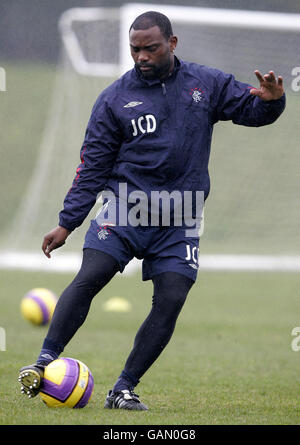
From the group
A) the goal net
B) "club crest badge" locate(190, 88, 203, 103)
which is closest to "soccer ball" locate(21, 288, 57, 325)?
"club crest badge" locate(190, 88, 203, 103)

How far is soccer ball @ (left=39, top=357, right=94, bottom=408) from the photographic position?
472cm

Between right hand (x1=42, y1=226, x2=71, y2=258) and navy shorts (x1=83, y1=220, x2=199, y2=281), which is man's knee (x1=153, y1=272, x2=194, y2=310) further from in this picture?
right hand (x1=42, y1=226, x2=71, y2=258)

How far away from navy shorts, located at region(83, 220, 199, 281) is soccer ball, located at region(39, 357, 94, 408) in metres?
0.63

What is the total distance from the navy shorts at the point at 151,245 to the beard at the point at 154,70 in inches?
33.9

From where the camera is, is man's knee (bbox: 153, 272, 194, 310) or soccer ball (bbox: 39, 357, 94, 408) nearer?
soccer ball (bbox: 39, 357, 94, 408)

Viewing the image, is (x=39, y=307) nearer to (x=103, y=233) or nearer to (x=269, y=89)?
(x=103, y=233)

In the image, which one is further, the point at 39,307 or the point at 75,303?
the point at 39,307

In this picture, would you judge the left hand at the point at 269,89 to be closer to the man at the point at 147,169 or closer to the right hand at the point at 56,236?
the man at the point at 147,169

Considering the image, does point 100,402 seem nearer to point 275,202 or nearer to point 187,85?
point 187,85

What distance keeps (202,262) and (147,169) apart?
10962 millimetres

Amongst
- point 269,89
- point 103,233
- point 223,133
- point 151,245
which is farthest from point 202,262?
point 269,89

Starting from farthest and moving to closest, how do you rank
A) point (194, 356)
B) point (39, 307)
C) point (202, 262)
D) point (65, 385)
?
1. point (202, 262)
2. point (39, 307)
3. point (194, 356)
4. point (65, 385)

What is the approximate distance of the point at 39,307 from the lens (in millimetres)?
8742

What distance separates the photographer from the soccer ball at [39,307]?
344 inches
